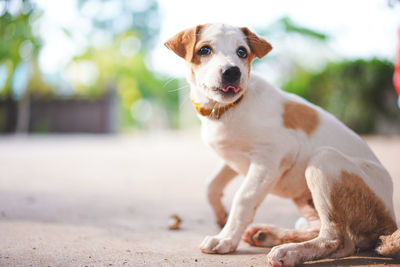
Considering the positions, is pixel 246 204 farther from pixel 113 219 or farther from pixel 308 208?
pixel 113 219

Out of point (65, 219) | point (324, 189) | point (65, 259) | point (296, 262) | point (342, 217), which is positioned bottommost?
point (65, 219)

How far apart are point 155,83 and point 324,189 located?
1478 inches

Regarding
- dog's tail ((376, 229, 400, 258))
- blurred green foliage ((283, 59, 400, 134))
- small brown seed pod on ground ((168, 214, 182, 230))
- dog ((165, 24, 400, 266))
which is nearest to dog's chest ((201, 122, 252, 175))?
dog ((165, 24, 400, 266))

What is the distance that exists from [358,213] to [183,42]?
1.63 m

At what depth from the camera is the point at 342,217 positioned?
2.22 metres

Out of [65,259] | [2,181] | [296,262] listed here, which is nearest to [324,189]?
[296,262]

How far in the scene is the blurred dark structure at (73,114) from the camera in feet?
80.2

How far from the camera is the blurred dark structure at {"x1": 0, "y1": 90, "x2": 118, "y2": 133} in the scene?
24453 millimetres

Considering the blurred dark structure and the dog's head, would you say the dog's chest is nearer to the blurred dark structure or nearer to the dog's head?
the dog's head

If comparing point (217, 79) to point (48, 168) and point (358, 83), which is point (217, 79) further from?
point (358, 83)

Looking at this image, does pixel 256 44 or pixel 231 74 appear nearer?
Result: pixel 231 74

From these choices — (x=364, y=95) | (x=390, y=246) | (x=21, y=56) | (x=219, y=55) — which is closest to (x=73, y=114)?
(x=21, y=56)

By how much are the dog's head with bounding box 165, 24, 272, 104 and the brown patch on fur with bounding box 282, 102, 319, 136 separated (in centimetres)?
40

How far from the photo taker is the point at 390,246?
2.04 metres
